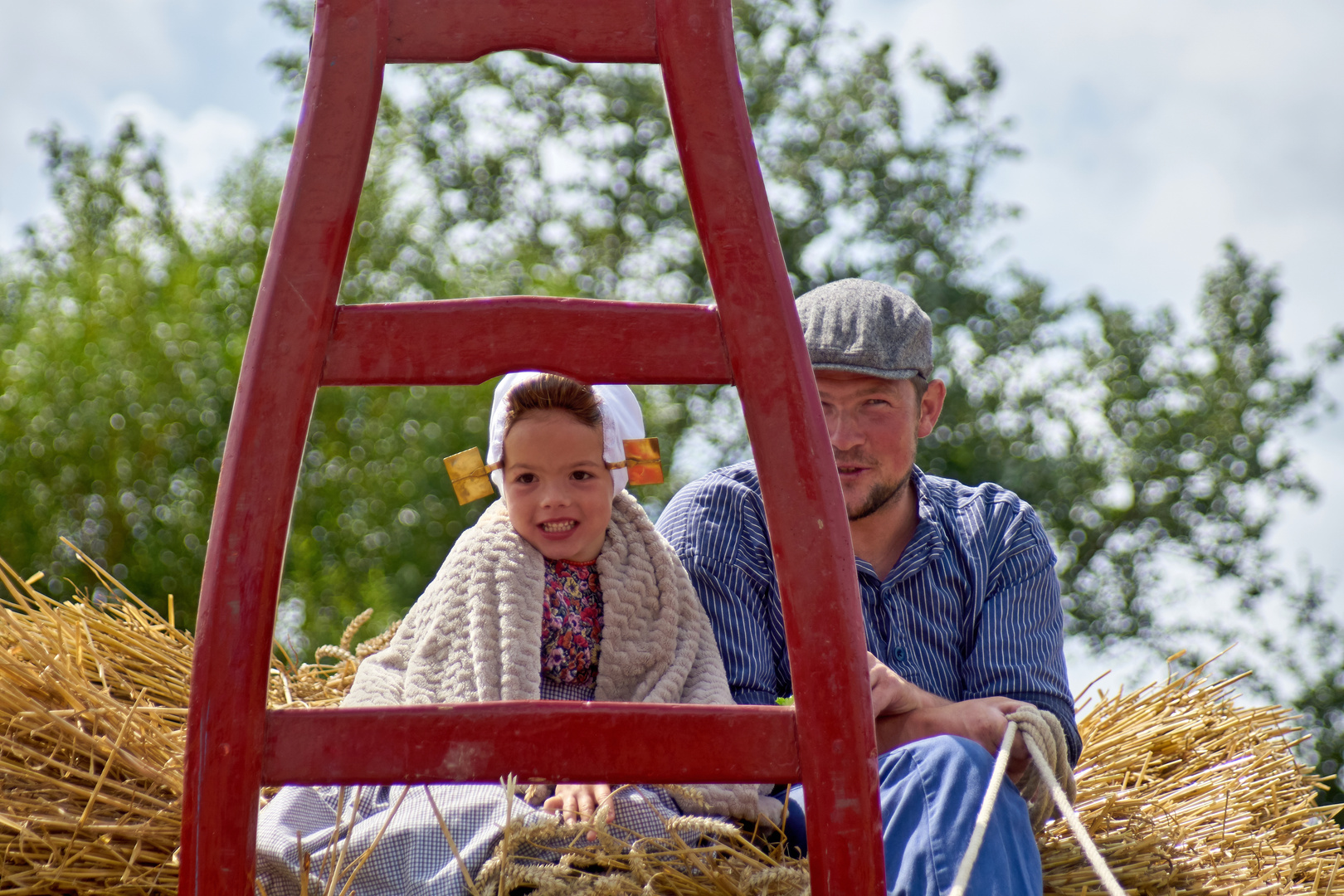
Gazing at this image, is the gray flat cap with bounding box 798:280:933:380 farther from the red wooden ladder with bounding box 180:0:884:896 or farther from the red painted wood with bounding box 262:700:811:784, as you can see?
the red painted wood with bounding box 262:700:811:784

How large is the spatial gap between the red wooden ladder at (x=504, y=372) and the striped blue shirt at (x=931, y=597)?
0.83 meters

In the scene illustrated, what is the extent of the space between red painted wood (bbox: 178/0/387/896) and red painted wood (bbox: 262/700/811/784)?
0.04 metres

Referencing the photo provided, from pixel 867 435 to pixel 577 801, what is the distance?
908 millimetres

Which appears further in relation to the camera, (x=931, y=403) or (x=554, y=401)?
(x=931, y=403)

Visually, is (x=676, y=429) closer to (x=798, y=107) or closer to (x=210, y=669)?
(x=798, y=107)

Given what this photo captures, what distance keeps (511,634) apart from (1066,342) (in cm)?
990

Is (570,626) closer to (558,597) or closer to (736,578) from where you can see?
(558,597)

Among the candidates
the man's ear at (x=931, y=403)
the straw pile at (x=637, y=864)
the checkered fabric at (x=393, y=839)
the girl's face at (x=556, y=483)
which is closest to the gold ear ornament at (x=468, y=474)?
A: the girl's face at (x=556, y=483)

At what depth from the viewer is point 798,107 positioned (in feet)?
36.3

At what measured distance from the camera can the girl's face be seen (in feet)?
6.22

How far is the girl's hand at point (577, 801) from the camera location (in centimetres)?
155

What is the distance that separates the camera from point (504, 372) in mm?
1099

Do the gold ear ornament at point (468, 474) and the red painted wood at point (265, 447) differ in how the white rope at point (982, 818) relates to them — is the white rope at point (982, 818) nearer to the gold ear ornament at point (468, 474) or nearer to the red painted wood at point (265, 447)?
the red painted wood at point (265, 447)

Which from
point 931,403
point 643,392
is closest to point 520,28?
point 931,403
